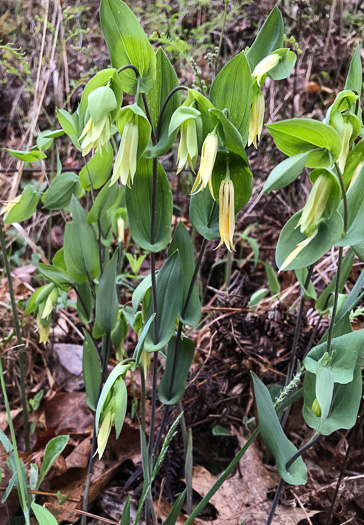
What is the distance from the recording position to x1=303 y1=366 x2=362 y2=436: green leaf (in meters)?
0.74

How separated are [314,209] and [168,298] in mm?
347

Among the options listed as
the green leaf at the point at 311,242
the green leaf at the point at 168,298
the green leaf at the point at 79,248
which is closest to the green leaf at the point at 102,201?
the green leaf at the point at 79,248

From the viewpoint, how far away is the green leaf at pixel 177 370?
3.06 ft

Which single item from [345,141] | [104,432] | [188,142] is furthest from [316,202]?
[104,432]

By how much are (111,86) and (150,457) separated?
29.0 inches

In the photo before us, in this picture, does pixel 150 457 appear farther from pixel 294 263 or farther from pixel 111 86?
pixel 111 86

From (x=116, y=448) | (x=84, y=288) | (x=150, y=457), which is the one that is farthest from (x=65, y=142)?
(x=150, y=457)

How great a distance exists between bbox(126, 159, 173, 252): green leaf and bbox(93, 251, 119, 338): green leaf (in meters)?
0.10

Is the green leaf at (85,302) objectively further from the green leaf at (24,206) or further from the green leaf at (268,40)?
the green leaf at (268,40)

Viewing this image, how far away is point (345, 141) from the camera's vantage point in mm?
655

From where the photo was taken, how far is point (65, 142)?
2371 mm

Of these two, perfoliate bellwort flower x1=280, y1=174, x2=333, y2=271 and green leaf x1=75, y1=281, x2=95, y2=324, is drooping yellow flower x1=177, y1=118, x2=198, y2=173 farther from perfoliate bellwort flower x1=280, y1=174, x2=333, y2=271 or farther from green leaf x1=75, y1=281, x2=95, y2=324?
green leaf x1=75, y1=281, x2=95, y2=324

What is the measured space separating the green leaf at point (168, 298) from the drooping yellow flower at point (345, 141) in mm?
329

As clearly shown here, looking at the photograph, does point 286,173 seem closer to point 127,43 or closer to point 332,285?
point 127,43
